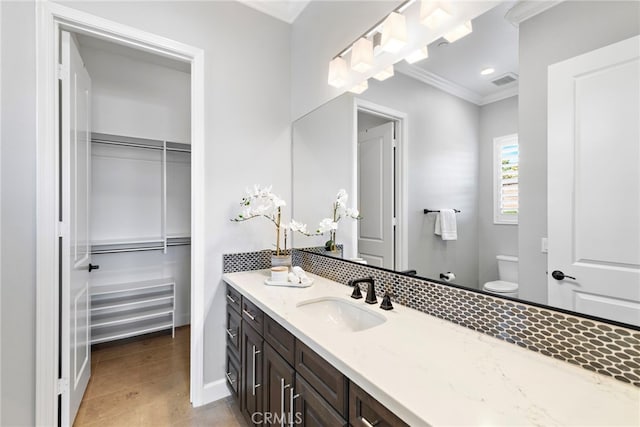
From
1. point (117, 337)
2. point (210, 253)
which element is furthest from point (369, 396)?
point (117, 337)

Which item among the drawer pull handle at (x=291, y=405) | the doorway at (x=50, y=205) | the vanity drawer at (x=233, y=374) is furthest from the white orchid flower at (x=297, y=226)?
the doorway at (x=50, y=205)

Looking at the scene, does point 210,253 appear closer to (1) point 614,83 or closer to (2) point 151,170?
A: (2) point 151,170

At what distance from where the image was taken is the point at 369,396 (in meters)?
0.79

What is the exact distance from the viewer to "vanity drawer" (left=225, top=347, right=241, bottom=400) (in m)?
1.79

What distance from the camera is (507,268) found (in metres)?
1.00

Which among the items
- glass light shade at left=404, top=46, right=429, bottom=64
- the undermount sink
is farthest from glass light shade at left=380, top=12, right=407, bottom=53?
the undermount sink

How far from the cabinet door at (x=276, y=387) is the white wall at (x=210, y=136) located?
2.57 feet

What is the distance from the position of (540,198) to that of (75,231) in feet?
7.87

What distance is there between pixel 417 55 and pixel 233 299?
69.0 inches

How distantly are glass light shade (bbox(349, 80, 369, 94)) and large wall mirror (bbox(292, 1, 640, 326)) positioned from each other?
0.04 meters

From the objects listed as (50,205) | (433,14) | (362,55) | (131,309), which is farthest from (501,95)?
(131,309)

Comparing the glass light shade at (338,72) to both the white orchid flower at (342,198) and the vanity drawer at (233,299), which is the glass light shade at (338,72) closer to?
the white orchid flower at (342,198)

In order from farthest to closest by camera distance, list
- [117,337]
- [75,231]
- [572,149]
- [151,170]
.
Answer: [151,170], [117,337], [75,231], [572,149]

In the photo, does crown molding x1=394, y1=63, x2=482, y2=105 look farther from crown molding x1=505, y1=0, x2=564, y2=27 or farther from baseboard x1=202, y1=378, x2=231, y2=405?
baseboard x1=202, y1=378, x2=231, y2=405
